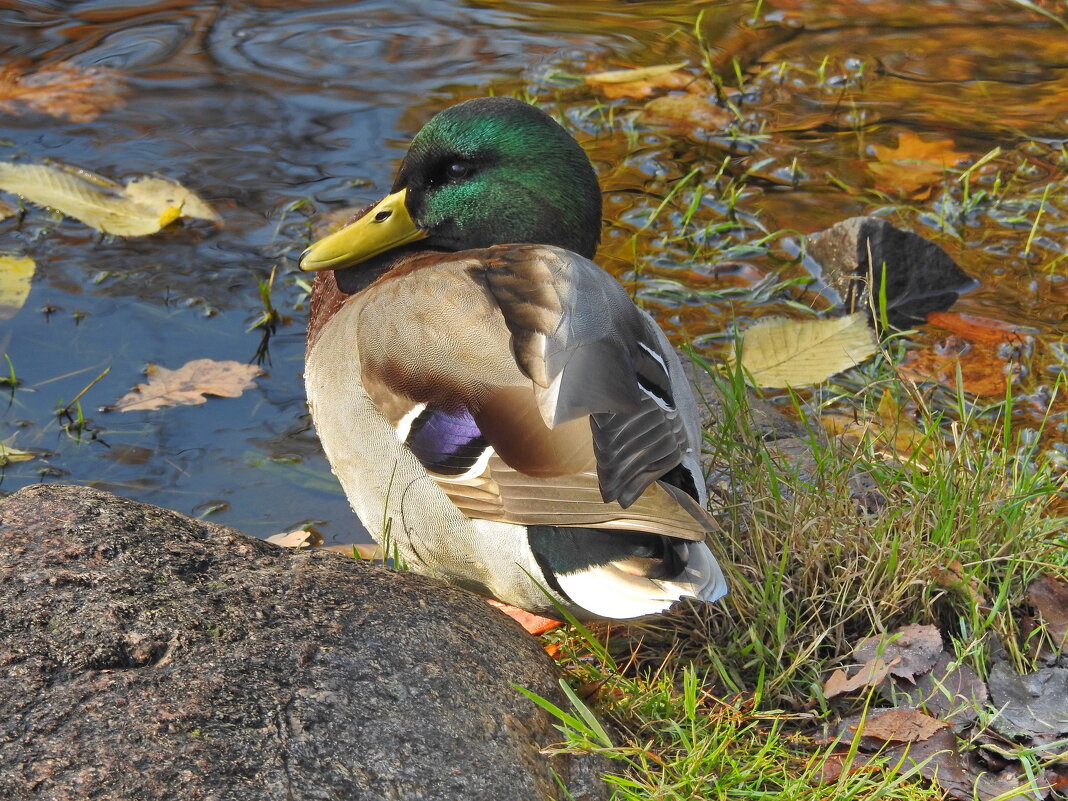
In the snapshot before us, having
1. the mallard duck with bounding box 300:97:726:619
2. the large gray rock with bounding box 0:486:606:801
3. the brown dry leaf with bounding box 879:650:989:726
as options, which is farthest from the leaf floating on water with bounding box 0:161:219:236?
the brown dry leaf with bounding box 879:650:989:726

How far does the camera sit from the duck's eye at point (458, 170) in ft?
10.5

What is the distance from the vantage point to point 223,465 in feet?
12.8

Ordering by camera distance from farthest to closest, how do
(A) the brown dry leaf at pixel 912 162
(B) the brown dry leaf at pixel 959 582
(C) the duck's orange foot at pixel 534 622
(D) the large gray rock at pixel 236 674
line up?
1. (A) the brown dry leaf at pixel 912 162
2. (C) the duck's orange foot at pixel 534 622
3. (B) the brown dry leaf at pixel 959 582
4. (D) the large gray rock at pixel 236 674

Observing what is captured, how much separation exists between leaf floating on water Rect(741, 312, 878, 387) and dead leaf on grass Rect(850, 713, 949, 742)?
155 cm

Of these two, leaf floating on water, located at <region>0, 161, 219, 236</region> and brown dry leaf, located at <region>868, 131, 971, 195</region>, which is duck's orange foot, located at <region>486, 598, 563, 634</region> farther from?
brown dry leaf, located at <region>868, 131, 971, 195</region>

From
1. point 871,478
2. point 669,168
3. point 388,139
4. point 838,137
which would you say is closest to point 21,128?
point 388,139

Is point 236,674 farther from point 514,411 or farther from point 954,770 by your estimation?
point 954,770

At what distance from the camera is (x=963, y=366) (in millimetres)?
4250

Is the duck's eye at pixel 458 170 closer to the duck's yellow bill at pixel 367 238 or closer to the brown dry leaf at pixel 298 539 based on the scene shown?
the duck's yellow bill at pixel 367 238

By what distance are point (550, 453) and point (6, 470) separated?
2210mm

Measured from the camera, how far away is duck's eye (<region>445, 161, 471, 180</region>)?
3.20 metres

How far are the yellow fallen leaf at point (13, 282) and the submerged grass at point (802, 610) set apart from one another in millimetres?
2673

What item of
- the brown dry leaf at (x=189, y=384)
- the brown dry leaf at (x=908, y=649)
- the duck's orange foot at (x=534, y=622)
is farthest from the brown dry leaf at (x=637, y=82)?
the brown dry leaf at (x=908, y=649)

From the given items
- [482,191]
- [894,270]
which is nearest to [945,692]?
[482,191]
